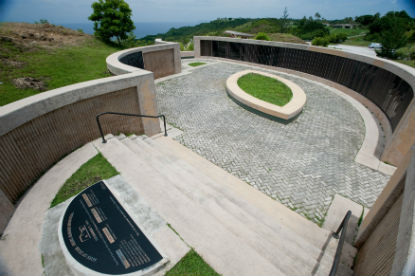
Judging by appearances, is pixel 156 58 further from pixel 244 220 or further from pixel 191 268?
pixel 191 268

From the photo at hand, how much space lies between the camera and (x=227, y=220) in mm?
4426

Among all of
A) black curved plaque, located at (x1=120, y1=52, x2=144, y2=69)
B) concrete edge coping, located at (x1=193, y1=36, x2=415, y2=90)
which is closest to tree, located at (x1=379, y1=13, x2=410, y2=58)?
concrete edge coping, located at (x1=193, y1=36, x2=415, y2=90)

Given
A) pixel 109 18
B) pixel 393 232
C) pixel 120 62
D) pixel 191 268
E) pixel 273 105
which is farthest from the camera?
pixel 109 18

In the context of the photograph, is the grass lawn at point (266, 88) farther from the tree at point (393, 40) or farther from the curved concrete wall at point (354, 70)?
the tree at point (393, 40)

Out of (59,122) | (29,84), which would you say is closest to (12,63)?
(29,84)

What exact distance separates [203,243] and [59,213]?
3.18 meters

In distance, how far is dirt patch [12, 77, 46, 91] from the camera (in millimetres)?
7535

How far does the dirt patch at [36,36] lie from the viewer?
1204 centimetres

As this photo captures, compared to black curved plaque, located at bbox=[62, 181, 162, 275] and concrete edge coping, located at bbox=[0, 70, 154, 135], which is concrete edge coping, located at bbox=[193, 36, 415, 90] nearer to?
black curved plaque, located at bbox=[62, 181, 162, 275]

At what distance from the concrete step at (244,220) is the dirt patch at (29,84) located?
16.1ft

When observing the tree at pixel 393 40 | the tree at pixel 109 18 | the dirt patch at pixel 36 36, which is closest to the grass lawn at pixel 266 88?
the dirt patch at pixel 36 36

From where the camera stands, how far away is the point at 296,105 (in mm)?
11086

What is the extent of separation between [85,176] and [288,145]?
25.1 ft

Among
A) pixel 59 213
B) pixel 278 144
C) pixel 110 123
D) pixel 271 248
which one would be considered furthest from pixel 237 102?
pixel 59 213
